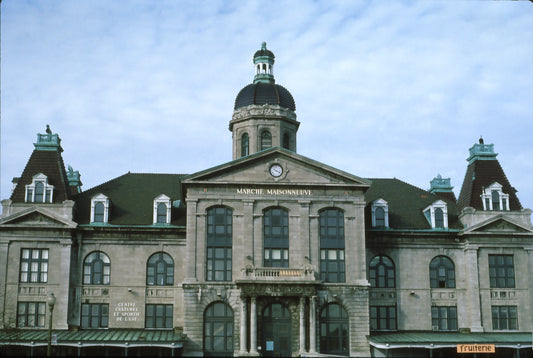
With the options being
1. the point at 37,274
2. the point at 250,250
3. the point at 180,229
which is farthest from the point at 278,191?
the point at 37,274

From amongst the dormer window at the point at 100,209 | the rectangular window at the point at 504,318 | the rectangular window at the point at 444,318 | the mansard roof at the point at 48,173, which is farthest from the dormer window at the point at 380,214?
the mansard roof at the point at 48,173

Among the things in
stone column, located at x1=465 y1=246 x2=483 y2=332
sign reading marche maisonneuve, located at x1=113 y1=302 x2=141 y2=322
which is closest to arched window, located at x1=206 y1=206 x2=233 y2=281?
sign reading marche maisonneuve, located at x1=113 y1=302 x2=141 y2=322

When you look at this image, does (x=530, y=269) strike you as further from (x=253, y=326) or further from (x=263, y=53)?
(x=263, y=53)

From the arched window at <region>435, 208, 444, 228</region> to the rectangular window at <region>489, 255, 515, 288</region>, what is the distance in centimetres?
475

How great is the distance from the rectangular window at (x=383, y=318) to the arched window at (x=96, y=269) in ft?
70.3

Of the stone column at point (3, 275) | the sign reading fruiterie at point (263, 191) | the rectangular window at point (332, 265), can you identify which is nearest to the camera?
the stone column at point (3, 275)

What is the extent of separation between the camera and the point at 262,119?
202 ft

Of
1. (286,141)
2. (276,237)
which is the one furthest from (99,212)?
(286,141)

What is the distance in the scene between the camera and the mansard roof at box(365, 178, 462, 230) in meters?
56.3

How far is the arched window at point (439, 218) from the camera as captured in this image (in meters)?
56.2

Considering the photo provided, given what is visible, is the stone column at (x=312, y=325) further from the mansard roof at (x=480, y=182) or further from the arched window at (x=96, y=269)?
the mansard roof at (x=480, y=182)

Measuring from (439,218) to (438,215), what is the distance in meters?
0.27

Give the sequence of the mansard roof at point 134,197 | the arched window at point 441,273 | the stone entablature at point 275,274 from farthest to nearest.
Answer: the arched window at point 441,273, the mansard roof at point 134,197, the stone entablature at point 275,274

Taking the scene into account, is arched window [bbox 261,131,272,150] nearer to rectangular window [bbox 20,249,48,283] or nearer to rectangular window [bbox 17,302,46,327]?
rectangular window [bbox 20,249,48,283]
